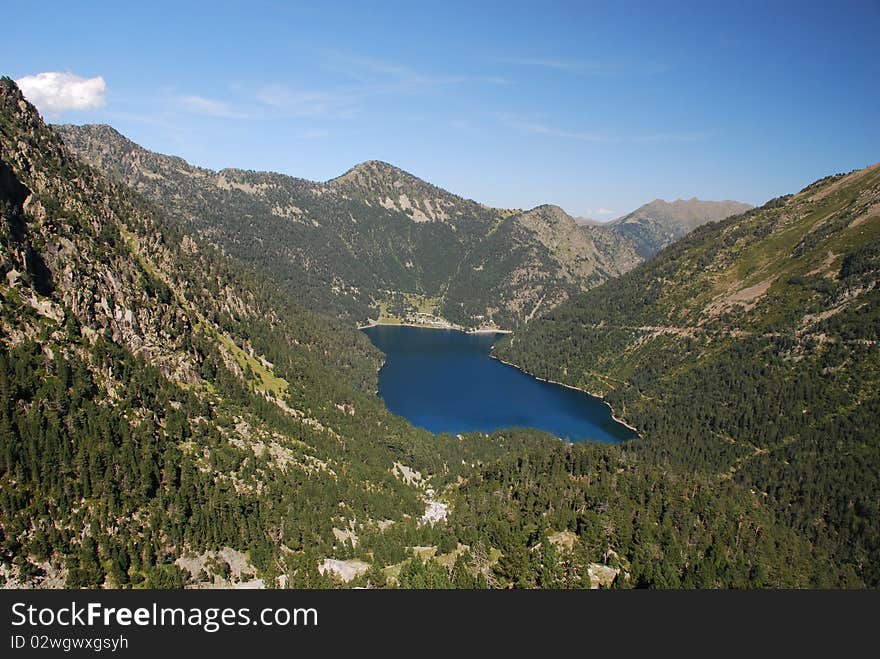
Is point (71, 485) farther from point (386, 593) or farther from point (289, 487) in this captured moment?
point (386, 593)

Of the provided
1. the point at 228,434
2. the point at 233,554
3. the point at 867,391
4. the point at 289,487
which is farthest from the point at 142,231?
the point at 867,391

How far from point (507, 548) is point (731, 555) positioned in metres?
40.8

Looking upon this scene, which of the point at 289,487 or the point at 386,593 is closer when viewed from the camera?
the point at 386,593

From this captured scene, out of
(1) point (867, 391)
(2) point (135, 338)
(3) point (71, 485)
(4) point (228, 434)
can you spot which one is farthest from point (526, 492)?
(1) point (867, 391)

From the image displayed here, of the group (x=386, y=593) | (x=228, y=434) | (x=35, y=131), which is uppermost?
(x=35, y=131)

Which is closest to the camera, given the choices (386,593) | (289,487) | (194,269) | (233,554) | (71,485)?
(386,593)

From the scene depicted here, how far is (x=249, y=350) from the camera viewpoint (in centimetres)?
17362

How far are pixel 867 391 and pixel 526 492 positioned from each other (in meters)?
126

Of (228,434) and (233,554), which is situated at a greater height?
(228,434)

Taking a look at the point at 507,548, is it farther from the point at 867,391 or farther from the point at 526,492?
the point at 867,391

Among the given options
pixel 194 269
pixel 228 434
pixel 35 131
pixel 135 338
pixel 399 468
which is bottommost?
pixel 399 468

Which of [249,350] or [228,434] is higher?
[249,350]

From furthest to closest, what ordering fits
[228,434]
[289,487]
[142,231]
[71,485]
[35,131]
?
[142,231] → [35,131] → [228,434] → [289,487] → [71,485]

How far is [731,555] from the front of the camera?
9306 cm
